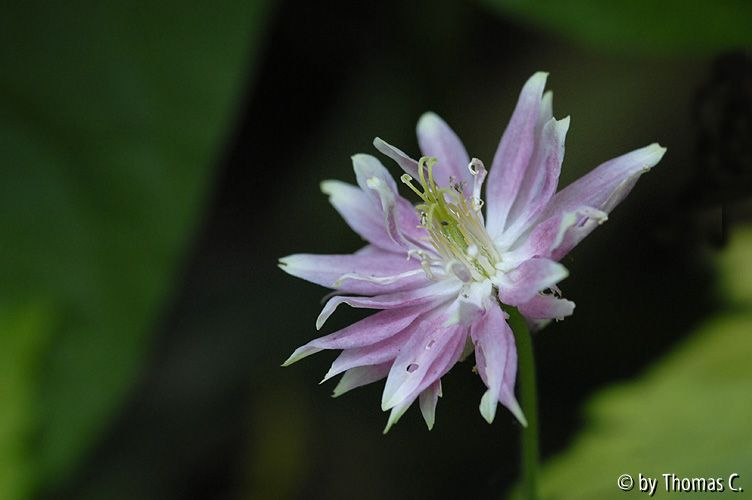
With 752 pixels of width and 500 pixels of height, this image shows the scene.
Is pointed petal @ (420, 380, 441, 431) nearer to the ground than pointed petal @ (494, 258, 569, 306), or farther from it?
nearer to the ground

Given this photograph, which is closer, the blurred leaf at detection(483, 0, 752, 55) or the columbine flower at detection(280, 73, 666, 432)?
the columbine flower at detection(280, 73, 666, 432)

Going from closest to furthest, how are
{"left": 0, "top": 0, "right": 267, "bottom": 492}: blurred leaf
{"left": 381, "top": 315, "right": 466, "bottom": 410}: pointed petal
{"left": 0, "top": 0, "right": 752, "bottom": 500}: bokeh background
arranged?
{"left": 381, "top": 315, "right": 466, "bottom": 410}: pointed petal, {"left": 0, "top": 0, "right": 752, "bottom": 500}: bokeh background, {"left": 0, "top": 0, "right": 267, "bottom": 492}: blurred leaf

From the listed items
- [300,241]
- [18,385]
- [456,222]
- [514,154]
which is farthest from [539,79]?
[300,241]

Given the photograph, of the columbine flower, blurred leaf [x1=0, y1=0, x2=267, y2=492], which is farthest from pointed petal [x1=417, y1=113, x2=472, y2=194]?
blurred leaf [x1=0, y1=0, x2=267, y2=492]

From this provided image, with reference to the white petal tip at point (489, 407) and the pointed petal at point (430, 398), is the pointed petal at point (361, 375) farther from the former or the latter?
the white petal tip at point (489, 407)

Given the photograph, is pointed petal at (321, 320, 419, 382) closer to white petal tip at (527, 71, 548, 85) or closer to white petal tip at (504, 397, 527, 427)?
white petal tip at (504, 397, 527, 427)

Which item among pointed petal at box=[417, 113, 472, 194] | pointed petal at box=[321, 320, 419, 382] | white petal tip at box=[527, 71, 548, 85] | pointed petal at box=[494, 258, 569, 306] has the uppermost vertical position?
white petal tip at box=[527, 71, 548, 85]

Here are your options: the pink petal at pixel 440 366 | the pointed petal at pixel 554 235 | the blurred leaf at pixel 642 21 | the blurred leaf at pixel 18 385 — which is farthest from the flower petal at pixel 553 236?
the blurred leaf at pixel 18 385

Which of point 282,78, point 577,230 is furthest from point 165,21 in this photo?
point 577,230
